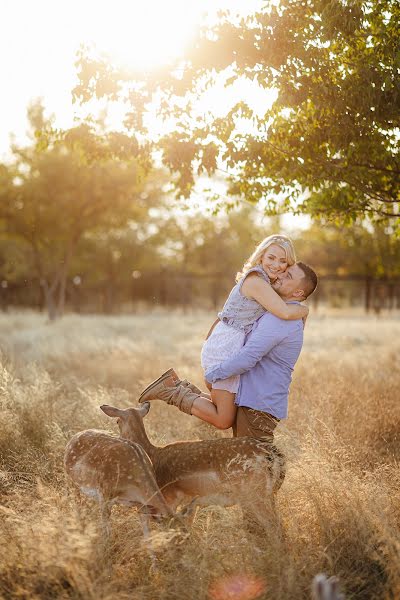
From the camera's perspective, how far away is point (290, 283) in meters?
4.93

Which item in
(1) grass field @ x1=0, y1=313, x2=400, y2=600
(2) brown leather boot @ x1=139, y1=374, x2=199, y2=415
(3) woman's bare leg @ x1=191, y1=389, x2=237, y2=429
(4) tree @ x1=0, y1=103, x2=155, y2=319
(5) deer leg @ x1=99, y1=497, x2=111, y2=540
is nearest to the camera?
(1) grass field @ x1=0, y1=313, x2=400, y2=600

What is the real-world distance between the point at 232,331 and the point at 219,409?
0.59 meters

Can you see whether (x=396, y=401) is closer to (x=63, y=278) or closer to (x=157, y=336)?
(x=157, y=336)

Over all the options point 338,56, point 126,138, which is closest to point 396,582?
point 338,56

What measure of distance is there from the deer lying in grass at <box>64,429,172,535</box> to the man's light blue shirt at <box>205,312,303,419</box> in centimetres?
94

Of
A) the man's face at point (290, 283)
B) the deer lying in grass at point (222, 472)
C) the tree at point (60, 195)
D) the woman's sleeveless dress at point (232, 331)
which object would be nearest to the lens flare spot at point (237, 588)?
the deer lying in grass at point (222, 472)

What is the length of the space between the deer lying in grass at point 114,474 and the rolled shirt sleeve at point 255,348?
2.96ft

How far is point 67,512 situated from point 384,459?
286cm

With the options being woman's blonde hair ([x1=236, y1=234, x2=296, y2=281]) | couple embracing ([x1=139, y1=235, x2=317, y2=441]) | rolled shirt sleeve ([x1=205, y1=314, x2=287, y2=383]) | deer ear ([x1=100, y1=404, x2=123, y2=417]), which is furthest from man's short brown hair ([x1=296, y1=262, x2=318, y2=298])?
deer ear ([x1=100, y1=404, x2=123, y2=417])

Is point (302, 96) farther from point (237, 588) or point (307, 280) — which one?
point (237, 588)

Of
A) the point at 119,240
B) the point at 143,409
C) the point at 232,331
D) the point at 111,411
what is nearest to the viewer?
the point at 111,411

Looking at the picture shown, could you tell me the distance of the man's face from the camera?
4.93m

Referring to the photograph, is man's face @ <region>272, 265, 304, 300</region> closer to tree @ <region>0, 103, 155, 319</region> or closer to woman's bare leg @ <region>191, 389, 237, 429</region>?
woman's bare leg @ <region>191, 389, 237, 429</region>

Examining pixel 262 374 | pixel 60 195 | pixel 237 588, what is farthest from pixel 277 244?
pixel 60 195
